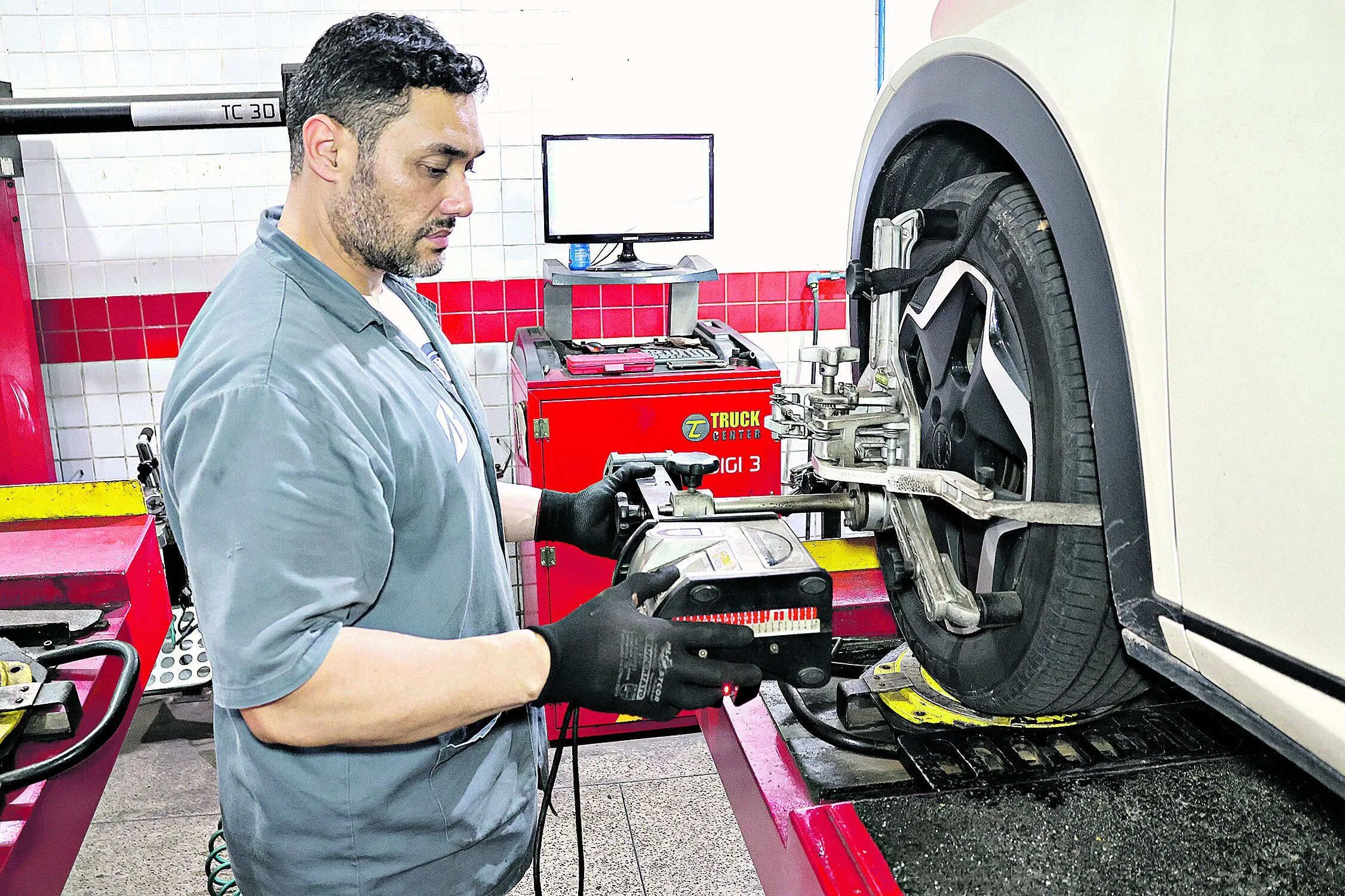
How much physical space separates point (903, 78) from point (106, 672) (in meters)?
1.64

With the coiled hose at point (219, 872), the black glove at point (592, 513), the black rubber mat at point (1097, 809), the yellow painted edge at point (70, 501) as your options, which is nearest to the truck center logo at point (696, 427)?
the black glove at point (592, 513)

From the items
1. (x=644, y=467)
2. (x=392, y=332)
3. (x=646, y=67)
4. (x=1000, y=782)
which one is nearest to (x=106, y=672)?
(x=392, y=332)

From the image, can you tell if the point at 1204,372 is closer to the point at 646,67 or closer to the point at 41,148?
the point at 646,67

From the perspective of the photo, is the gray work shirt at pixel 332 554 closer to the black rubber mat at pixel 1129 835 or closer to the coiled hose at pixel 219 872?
the black rubber mat at pixel 1129 835

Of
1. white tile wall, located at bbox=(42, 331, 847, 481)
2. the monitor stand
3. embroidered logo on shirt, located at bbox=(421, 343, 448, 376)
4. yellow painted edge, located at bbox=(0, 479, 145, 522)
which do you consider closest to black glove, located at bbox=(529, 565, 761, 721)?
embroidered logo on shirt, located at bbox=(421, 343, 448, 376)

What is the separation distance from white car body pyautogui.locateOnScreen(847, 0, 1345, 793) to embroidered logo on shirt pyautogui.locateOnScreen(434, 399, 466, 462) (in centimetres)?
82

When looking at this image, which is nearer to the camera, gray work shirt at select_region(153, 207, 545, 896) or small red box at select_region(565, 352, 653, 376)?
gray work shirt at select_region(153, 207, 545, 896)

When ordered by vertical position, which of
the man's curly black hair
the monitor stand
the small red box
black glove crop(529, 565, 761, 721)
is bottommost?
black glove crop(529, 565, 761, 721)

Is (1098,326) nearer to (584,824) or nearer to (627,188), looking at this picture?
(584,824)

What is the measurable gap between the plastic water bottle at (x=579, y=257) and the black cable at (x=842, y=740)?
7.99 ft

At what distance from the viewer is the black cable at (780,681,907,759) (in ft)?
4.77

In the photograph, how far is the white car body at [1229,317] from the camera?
2.81 ft

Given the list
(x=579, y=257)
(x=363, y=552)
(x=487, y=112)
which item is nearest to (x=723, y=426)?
(x=579, y=257)

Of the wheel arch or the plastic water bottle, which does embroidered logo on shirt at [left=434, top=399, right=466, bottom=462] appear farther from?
the plastic water bottle
